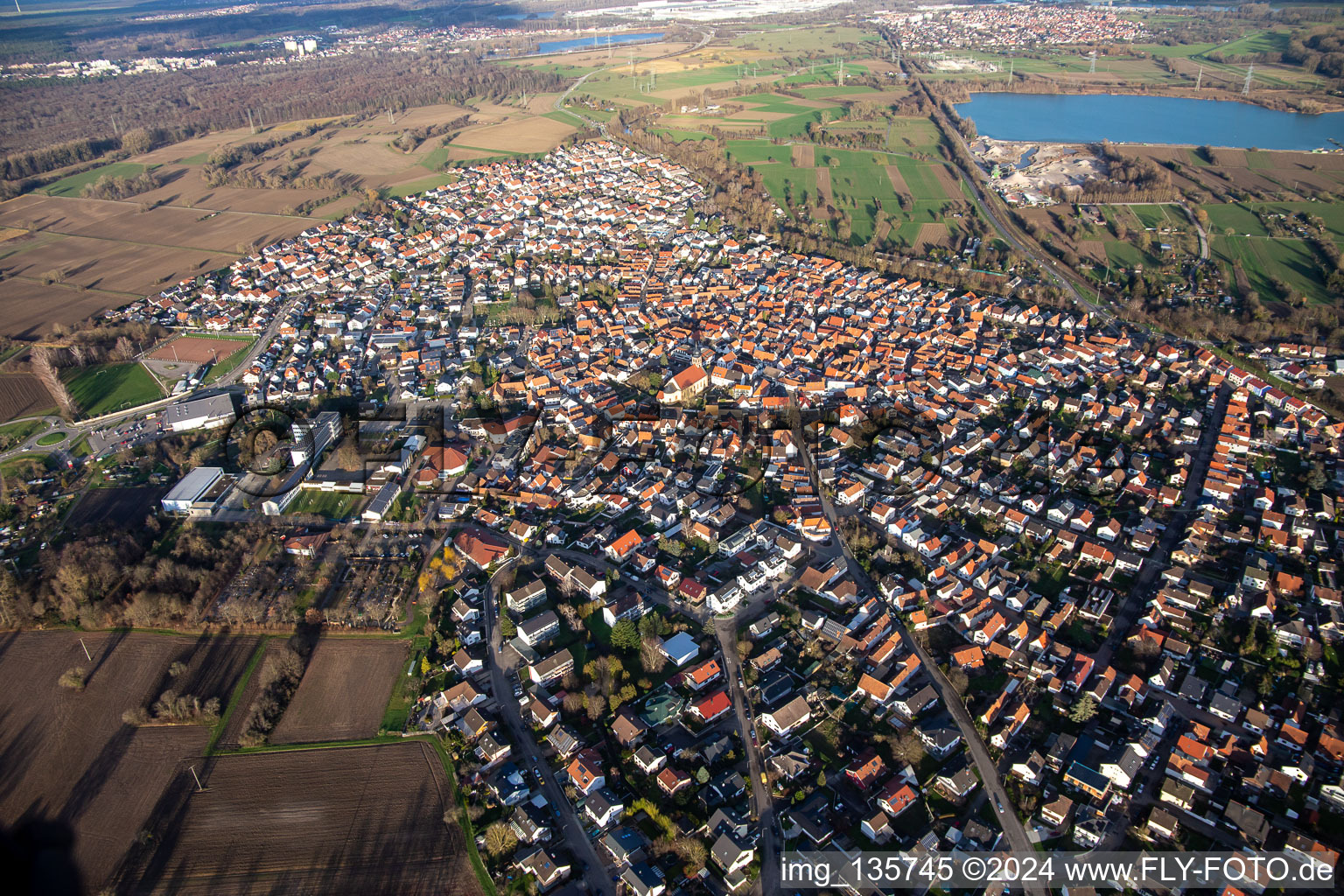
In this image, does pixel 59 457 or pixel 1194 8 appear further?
pixel 1194 8

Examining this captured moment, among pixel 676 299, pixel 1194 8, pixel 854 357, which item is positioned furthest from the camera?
pixel 1194 8

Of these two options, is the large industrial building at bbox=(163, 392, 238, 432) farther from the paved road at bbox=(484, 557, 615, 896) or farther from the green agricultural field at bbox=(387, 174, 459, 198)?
the green agricultural field at bbox=(387, 174, 459, 198)

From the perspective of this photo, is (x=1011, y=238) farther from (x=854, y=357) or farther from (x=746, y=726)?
(x=746, y=726)

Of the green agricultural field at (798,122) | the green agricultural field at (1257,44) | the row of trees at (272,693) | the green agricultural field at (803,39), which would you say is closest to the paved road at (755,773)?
the row of trees at (272,693)

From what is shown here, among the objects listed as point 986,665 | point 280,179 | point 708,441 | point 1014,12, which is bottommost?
point 986,665

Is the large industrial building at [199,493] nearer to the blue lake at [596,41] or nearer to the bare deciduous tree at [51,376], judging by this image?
the bare deciduous tree at [51,376]

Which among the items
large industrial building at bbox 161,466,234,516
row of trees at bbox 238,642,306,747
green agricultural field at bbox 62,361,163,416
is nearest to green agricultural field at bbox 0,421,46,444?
green agricultural field at bbox 62,361,163,416

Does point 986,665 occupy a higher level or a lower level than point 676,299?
lower

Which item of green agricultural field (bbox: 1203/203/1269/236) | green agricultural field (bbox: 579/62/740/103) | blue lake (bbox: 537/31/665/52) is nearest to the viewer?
green agricultural field (bbox: 1203/203/1269/236)

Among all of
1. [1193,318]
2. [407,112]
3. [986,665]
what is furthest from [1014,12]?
[986,665]
